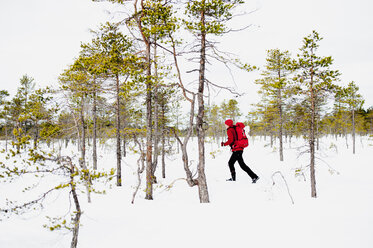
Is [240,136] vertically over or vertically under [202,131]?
under

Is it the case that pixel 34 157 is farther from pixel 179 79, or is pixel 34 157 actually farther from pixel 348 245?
pixel 348 245

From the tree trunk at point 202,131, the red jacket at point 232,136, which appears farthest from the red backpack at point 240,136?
the tree trunk at point 202,131

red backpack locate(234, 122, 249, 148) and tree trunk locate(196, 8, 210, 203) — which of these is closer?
tree trunk locate(196, 8, 210, 203)

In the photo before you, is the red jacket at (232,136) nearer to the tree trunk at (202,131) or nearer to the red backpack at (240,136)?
the red backpack at (240,136)

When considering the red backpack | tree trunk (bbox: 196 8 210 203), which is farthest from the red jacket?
tree trunk (bbox: 196 8 210 203)

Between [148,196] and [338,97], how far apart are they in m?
8.89

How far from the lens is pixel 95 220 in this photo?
15.6 feet

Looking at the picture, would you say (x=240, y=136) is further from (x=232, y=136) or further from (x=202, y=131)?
(x=202, y=131)

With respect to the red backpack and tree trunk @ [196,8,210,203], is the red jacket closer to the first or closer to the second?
the red backpack

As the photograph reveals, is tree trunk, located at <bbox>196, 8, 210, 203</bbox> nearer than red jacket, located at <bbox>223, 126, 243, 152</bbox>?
Yes

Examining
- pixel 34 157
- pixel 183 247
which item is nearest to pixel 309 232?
pixel 183 247

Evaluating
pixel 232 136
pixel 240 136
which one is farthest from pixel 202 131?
pixel 240 136

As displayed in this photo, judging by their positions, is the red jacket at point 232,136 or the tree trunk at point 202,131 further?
the red jacket at point 232,136

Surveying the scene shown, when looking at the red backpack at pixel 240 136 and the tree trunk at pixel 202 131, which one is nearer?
the tree trunk at pixel 202 131
